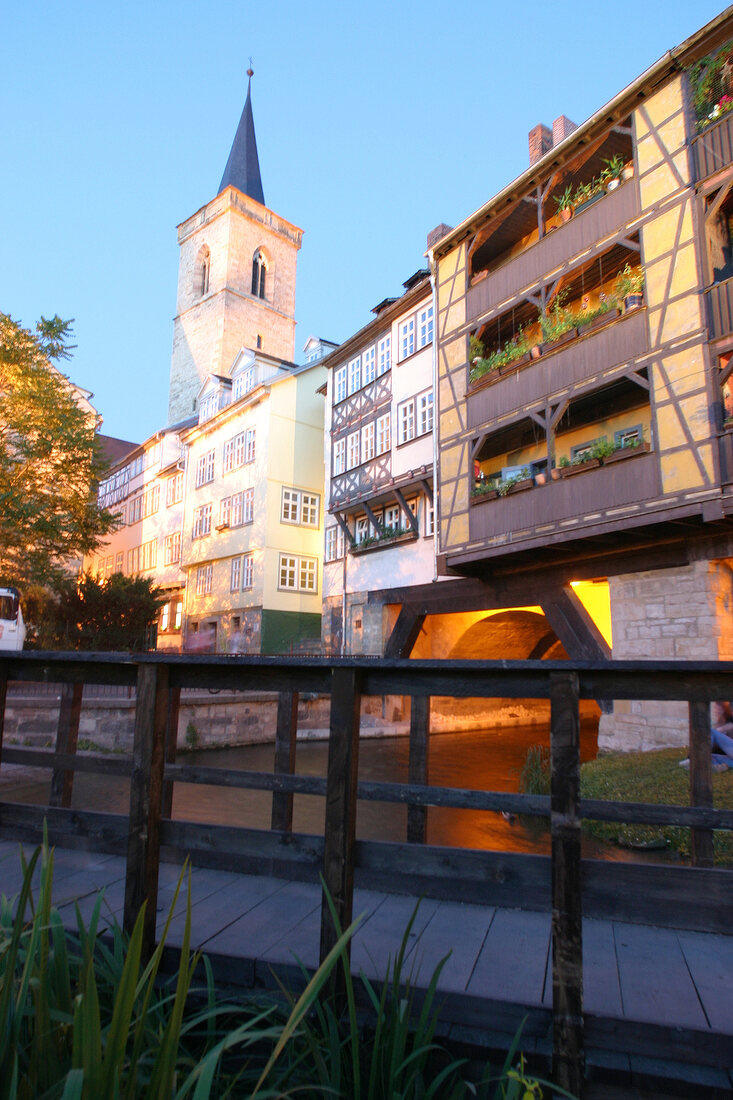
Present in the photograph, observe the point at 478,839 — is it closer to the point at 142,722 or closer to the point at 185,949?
the point at 142,722

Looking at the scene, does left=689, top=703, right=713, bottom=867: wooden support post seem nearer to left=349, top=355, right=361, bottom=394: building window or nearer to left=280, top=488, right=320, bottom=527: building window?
left=349, top=355, right=361, bottom=394: building window

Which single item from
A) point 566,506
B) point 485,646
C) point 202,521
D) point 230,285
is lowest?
point 485,646

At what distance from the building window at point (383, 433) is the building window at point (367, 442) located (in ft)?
1.26

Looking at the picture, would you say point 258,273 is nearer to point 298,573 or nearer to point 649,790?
point 298,573

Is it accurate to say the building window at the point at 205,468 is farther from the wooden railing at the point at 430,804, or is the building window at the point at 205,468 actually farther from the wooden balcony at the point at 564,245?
the wooden railing at the point at 430,804

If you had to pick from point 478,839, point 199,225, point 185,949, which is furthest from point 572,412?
point 199,225

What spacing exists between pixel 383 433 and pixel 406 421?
1367mm

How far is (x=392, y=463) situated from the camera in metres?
20.7

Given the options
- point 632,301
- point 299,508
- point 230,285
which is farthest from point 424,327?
point 230,285

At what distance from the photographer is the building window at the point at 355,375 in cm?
2328

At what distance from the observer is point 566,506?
12953 mm

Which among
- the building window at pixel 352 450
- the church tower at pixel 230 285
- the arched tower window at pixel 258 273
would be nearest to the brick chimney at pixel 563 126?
the building window at pixel 352 450

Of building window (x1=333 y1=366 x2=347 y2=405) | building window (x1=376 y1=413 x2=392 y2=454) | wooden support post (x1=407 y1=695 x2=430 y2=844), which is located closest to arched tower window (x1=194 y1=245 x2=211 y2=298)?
building window (x1=333 y1=366 x2=347 y2=405)

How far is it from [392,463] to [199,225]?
3721 cm
